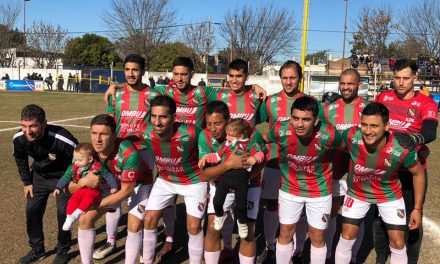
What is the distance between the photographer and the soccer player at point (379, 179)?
3.87m

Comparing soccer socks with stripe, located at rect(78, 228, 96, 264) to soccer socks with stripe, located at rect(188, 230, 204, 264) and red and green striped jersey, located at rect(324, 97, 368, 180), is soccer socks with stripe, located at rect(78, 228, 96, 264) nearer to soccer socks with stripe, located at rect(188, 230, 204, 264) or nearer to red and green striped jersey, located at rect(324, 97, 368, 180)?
soccer socks with stripe, located at rect(188, 230, 204, 264)

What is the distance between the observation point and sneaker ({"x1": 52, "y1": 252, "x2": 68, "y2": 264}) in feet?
15.3

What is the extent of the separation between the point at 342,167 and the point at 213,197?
155cm

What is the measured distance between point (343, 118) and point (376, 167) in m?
0.97

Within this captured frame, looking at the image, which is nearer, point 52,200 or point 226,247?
point 226,247

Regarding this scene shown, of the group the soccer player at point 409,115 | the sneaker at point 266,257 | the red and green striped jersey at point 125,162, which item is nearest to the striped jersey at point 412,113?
the soccer player at point 409,115

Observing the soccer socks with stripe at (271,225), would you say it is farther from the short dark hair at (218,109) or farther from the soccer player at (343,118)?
the short dark hair at (218,109)

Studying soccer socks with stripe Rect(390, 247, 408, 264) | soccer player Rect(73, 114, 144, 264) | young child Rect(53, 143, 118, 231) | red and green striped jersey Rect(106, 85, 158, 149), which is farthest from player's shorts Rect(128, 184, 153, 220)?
soccer socks with stripe Rect(390, 247, 408, 264)

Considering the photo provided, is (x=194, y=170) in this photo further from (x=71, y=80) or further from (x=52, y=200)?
(x=71, y=80)

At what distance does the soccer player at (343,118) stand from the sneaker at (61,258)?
2.98 metres

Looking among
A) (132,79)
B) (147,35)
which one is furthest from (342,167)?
(147,35)

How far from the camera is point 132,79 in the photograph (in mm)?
5332

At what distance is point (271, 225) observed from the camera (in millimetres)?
5066

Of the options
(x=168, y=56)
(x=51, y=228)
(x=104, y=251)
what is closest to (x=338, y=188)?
(x=104, y=251)
